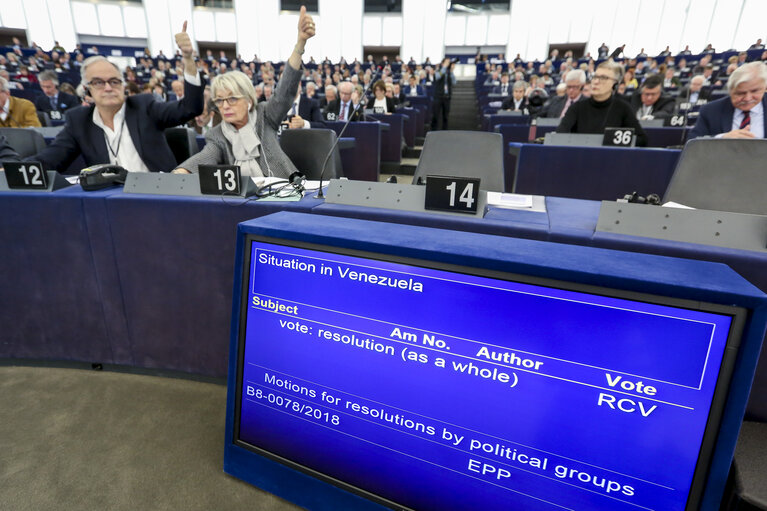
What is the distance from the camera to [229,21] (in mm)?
17609

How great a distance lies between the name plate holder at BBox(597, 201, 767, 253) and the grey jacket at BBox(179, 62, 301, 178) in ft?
5.05

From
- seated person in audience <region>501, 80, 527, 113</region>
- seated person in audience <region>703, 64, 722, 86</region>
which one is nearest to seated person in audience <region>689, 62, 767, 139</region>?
seated person in audience <region>501, 80, 527, 113</region>

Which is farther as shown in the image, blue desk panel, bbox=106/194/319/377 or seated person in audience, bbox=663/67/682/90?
seated person in audience, bbox=663/67/682/90

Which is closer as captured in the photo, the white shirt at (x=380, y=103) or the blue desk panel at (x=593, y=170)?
the blue desk panel at (x=593, y=170)

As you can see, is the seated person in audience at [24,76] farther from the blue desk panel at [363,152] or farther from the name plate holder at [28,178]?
the name plate holder at [28,178]

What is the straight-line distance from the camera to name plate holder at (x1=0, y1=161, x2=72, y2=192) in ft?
4.09

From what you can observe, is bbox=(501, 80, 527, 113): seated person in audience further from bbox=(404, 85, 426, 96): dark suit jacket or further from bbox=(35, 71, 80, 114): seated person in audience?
bbox=(35, 71, 80, 114): seated person in audience

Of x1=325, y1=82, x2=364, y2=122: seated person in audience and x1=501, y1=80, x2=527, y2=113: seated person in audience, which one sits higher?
x1=501, y1=80, x2=527, y2=113: seated person in audience

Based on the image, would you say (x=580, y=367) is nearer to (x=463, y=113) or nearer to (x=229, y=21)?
(x=463, y=113)

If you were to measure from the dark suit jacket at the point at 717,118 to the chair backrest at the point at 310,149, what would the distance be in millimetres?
2501

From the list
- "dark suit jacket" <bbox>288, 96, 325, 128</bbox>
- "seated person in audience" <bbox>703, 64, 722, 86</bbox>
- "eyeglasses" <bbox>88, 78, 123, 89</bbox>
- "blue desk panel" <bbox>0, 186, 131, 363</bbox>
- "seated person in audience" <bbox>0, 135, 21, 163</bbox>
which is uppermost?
"seated person in audience" <bbox>703, 64, 722, 86</bbox>

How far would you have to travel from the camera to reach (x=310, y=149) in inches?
83.2

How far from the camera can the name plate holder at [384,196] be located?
1.02m

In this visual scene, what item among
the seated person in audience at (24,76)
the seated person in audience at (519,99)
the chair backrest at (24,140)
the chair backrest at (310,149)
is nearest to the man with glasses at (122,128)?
the chair backrest at (310,149)
